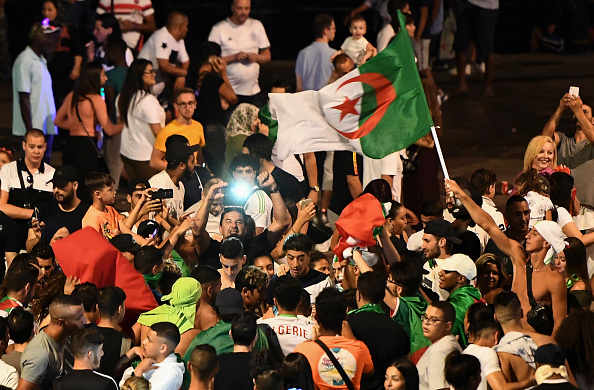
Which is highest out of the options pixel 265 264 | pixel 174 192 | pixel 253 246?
pixel 265 264

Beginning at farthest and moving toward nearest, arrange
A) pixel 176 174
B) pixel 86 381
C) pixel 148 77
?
pixel 148 77 < pixel 176 174 < pixel 86 381

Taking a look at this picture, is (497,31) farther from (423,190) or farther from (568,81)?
(423,190)

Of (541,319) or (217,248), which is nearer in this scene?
(541,319)

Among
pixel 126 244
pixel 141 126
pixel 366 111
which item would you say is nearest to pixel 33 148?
pixel 126 244

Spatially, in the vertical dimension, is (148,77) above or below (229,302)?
below

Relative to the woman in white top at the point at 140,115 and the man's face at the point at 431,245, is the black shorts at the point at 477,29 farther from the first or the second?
the man's face at the point at 431,245

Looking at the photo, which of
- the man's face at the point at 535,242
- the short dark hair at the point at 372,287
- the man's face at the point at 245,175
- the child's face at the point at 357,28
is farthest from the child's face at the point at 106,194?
the child's face at the point at 357,28

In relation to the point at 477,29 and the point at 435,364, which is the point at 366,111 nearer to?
the point at 435,364

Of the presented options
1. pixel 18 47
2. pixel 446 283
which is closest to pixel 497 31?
pixel 18 47

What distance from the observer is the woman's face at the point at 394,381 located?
24.1 ft

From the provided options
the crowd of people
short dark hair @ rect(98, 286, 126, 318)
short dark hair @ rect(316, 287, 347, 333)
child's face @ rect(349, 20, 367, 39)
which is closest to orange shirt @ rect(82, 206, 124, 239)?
the crowd of people

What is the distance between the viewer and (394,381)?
7344 mm

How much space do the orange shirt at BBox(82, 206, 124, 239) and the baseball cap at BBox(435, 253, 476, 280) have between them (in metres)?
2.95

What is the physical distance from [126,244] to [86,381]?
226 centimetres
